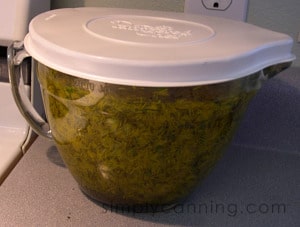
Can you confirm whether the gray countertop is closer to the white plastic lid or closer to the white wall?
the white wall

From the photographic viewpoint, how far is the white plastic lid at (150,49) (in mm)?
413

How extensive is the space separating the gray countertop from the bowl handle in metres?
0.07

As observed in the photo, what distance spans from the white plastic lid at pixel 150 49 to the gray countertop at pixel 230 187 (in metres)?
0.19

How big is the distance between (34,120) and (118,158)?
6.8 inches

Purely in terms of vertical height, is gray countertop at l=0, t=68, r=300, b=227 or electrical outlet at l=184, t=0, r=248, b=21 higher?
electrical outlet at l=184, t=0, r=248, b=21

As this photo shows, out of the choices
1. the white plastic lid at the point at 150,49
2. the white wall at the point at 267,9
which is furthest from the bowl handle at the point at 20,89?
the white wall at the point at 267,9

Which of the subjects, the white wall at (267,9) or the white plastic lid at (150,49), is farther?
the white wall at (267,9)

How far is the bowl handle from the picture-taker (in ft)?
1.80

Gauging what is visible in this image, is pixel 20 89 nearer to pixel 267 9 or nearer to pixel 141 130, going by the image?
pixel 141 130

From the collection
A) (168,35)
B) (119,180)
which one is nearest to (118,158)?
(119,180)

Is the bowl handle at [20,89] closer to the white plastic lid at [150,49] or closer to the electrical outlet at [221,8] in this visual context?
the white plastic lid at [150,49]

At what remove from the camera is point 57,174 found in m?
0.61

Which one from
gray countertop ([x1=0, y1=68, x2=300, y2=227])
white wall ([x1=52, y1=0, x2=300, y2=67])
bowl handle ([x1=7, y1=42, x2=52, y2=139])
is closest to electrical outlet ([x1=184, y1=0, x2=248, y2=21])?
white wall ([x1=52, y1=0, x2=300, y2=67])

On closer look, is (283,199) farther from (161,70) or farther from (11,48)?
(11,48)
